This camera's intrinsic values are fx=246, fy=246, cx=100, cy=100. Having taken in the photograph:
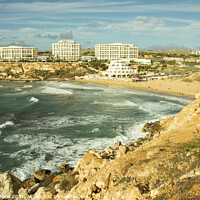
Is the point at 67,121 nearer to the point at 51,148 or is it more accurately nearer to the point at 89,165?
the point at 51,148

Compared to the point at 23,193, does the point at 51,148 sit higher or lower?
lower

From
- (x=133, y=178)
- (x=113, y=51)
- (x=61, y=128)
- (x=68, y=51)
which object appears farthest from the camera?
(x=68, y=51)

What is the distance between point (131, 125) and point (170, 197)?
854 inches

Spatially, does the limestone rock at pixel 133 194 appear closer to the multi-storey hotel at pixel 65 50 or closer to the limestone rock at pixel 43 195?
the limestone rock at pixel 43 195

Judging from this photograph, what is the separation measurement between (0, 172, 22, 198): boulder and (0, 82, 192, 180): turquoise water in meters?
2.92

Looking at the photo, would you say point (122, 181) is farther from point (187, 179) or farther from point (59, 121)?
point (59, 121)

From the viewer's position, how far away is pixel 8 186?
14.3 metres

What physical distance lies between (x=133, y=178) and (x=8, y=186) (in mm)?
7780

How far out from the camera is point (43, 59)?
417 ft

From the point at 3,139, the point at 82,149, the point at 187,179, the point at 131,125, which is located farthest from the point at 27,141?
the point at 187,179

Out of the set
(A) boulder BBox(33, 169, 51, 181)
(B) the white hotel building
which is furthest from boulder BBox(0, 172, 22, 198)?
(B) the white hotel building

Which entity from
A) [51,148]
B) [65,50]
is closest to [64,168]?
[51,148]

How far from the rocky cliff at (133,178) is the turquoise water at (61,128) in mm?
3832

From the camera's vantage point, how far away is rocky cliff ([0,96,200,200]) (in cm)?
934
